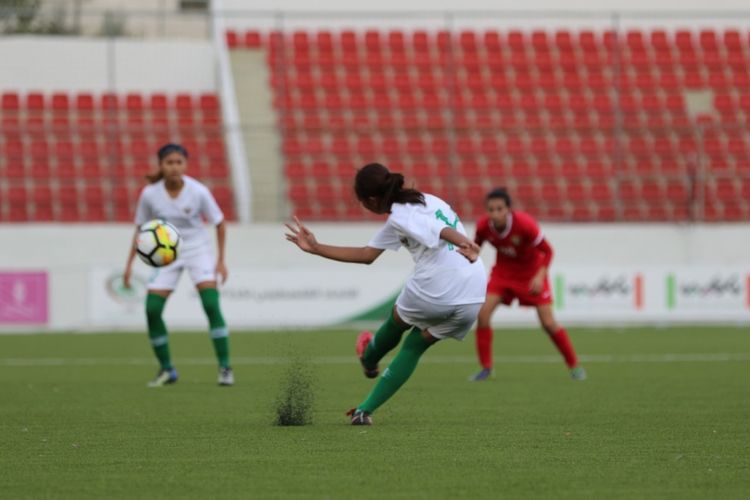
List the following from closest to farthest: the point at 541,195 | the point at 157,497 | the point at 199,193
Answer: the point at 157,497 → the point at 199,193 → the point at 541,195

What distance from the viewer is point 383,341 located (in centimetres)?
849

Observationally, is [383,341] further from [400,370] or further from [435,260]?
[435,260]

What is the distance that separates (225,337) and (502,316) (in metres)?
10.7

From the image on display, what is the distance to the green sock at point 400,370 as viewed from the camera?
8.20 m

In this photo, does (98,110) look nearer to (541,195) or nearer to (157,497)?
→ (541,195)

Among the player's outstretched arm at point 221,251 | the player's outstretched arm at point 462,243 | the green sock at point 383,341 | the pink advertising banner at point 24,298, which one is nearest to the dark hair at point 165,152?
the player's outstretched arm at point 221,251

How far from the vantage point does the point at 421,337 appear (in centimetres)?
827

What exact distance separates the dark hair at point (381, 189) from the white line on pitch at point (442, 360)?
6891mm

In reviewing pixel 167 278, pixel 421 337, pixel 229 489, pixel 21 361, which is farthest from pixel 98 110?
pixel 229 489

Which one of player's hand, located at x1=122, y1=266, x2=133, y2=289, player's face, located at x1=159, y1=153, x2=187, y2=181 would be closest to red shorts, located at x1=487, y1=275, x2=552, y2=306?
player's face, located at x1=159, y1=153, x2=187, y2=181

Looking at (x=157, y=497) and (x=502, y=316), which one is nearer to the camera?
(x=157, y=497)

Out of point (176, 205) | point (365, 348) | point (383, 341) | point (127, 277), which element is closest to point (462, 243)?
point (383, 341)

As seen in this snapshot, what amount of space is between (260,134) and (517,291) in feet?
41.8

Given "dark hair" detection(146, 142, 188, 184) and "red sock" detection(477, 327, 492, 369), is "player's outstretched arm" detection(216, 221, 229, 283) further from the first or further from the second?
"red sock" detection(477, 327, 492, 369)
